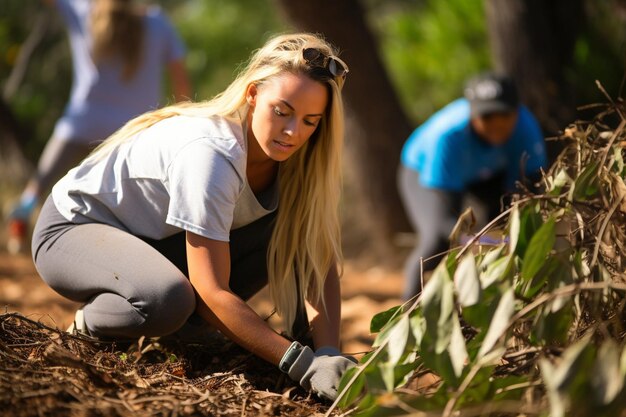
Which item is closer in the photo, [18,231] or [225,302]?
[225,302]

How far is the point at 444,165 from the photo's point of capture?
4.78 m

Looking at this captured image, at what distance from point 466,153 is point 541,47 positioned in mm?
1252

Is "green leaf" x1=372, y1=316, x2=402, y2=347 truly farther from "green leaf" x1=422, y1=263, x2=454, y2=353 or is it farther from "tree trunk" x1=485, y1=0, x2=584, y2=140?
"tree trunk" x1=485, y1=0, x2=584, y2=140

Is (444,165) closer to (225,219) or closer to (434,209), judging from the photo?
(434,209)

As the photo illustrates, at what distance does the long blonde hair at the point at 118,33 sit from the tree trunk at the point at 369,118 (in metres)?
0.99

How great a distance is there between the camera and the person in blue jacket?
464cm

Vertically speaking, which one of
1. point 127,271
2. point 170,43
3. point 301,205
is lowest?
point 301,205

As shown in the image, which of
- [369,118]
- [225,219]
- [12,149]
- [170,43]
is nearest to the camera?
[225,219]

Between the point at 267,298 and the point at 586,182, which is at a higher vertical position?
the point at 586,182

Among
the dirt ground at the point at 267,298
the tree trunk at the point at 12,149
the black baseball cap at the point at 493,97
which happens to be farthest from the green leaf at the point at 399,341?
the tree trunk at the point at 12,149

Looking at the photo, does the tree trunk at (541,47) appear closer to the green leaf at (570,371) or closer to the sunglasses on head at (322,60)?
the sunglasses on head at (322,60)

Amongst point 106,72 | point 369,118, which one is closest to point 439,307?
point 106,72

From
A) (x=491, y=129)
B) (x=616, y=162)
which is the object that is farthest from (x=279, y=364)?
(x=491, y=129)

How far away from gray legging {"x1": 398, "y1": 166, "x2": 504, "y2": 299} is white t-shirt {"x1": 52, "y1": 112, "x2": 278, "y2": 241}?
1773mm
